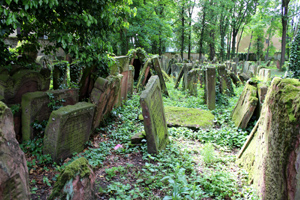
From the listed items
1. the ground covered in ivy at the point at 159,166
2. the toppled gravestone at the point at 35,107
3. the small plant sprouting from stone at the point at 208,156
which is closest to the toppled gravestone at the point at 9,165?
the ground covered in ivy at the point at 159,166

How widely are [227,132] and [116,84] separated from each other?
313 cm

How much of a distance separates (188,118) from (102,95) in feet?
8.65

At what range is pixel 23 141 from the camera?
427 cm

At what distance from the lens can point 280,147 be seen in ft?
7.83

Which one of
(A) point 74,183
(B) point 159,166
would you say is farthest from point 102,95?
(A) point 74,183

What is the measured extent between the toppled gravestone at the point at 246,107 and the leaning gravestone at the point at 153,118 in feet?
6.93

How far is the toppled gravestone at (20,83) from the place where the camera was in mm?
4555

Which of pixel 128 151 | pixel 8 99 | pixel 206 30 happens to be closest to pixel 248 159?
pixel 128 151

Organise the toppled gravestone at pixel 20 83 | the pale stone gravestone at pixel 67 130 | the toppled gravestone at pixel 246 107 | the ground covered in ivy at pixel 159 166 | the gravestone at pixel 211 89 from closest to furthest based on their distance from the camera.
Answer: the ground covered in ivy at pixel 159 166 → the pale stone gravestone at pixel 67 130 → the toppled gravestone at pixel 20 83 → the toppled gravestone at pixel 246 107 → the gravestone at pixel 211 89

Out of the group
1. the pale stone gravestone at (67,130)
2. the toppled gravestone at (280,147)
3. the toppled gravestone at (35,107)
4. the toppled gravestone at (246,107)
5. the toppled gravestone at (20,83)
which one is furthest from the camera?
the toppled gravestone at (246,107)

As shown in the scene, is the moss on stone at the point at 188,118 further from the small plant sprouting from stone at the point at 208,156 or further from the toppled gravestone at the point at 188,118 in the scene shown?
the small plant sprouting from stone at the point at 208,156

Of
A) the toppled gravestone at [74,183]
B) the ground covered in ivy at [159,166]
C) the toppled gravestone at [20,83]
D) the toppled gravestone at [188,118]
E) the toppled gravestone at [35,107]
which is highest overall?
the toppled gravestone at [20,83]

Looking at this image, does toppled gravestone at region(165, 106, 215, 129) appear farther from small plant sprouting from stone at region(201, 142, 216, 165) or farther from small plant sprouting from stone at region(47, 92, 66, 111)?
small plant sprouting from stone at region(47, 92, 66, 111)

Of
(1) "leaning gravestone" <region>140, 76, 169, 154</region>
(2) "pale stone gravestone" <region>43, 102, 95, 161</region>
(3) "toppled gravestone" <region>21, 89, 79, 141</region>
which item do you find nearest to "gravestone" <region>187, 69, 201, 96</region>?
(1) "leaning gravestone" <region>140, 76, 169, 154</region>
